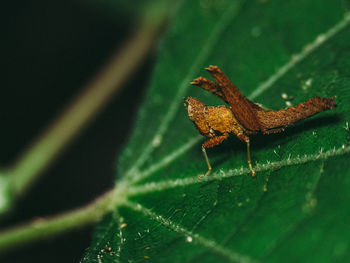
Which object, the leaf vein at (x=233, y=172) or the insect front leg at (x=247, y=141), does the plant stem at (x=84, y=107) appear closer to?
the leaf vein at (x=233, y=172)

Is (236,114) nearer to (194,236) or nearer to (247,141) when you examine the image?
(247,141)

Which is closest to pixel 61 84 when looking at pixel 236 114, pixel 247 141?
pixel 236 114

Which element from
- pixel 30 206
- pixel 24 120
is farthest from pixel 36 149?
pixel 24 120

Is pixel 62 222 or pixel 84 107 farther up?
pixel 84 107

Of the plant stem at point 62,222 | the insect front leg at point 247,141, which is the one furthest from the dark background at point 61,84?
the insect front leg at point 247,141

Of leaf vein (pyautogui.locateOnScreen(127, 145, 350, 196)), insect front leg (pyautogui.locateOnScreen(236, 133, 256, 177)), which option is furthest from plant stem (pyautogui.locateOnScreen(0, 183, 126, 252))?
insect front leg (pyautogui.locateOnScreen(236, 133, 256, 177))
